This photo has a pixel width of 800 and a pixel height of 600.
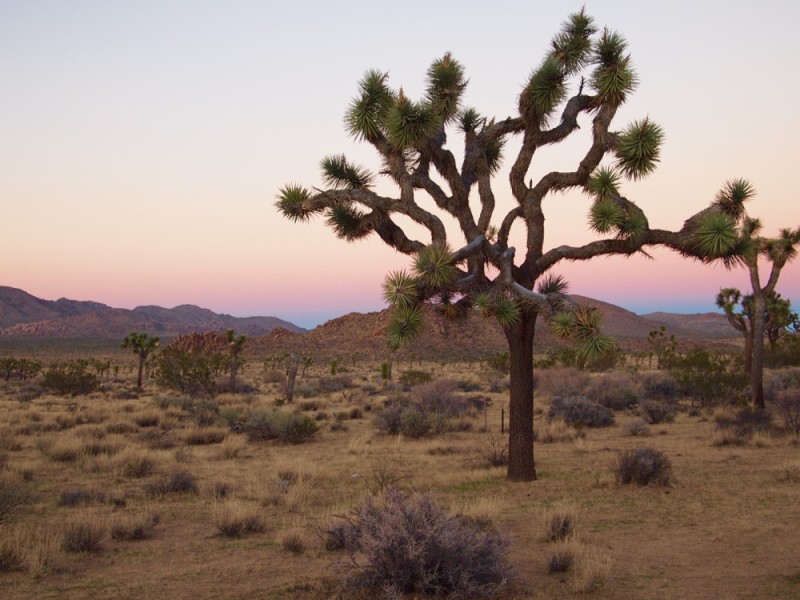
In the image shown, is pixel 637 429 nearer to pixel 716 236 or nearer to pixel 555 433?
pixel 555 433

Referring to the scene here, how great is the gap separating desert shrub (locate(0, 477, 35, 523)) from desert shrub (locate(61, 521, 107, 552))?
4.18 feet

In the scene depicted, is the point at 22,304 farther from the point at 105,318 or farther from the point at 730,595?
the point at 730,595

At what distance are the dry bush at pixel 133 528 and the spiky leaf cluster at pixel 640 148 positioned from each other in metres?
9.23

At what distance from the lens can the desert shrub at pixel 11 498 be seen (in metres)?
8.99

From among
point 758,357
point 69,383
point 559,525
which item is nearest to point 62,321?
point 69,383

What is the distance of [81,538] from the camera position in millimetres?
8117

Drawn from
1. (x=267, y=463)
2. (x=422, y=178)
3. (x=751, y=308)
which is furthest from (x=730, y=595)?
(x=751, y=308)

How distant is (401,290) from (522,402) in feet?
10.5

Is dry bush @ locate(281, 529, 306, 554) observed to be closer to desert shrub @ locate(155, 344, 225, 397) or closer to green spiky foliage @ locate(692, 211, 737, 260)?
green spiky foliage @ locate(692, 211, 737, 260)

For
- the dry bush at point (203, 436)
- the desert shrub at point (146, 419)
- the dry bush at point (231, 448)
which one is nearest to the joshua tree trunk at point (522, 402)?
Answer: the dry bush at point (231, 448)

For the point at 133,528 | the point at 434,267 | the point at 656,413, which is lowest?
the point at 133,528

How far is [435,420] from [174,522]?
939 centimetres

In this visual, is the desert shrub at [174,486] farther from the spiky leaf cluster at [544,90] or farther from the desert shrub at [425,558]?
the spiky leaf cluster at [544,90]

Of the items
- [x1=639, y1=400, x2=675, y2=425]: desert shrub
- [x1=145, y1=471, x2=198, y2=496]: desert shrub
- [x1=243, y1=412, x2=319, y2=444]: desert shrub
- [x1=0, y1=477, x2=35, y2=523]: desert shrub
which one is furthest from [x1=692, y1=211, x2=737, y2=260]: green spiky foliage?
[x1=0, y1=477, x2=35, y2=523]: desert shrub
